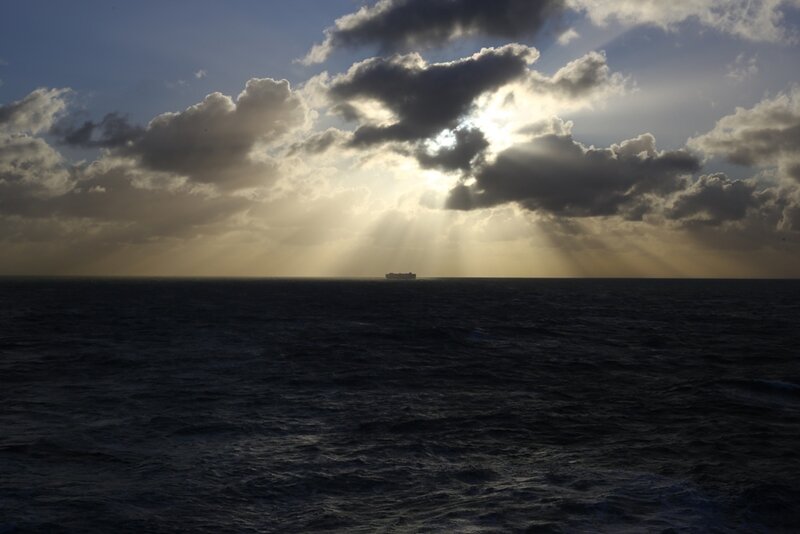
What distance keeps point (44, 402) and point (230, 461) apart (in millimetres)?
15164

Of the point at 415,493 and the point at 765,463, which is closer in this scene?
the point at 415,493

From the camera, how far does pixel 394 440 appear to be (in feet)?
81.3

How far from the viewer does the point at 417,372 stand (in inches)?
1693

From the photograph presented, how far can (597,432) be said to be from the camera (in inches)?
1046

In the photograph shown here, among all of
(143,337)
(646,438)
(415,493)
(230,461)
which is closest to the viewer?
(415,493)

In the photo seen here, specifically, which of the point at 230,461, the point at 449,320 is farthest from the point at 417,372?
the point at 449,320

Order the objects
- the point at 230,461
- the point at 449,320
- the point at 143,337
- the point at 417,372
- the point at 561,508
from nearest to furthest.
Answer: the point at 561,508 → the point at 230,461 → the point at 417,372 → the point at 143,337 → the point at 449,320

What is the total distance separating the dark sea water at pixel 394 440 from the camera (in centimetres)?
1712

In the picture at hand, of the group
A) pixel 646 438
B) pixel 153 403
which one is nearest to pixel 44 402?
pixel 153 403

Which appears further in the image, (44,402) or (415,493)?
(44,402)

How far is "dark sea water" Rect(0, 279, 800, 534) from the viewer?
674 inches

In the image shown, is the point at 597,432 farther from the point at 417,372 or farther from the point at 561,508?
the point at 417,372

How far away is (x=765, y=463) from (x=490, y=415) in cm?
1171

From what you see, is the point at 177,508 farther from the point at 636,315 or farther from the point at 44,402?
the point at 636,315
